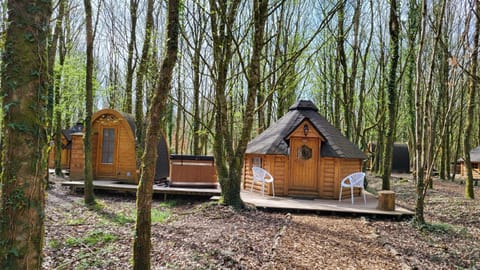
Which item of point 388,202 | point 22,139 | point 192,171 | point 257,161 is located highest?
point 22,139

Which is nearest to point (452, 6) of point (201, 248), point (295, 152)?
point (295, 152)

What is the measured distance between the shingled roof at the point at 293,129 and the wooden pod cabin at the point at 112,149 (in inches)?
204

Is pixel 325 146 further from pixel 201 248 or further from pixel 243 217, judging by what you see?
pixel 201 248

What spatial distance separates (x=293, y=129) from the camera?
11.1 meters

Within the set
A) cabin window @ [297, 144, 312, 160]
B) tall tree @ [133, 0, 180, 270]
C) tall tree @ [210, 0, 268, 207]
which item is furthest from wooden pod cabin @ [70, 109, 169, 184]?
tall tree @ [133, 0, 180, 270]

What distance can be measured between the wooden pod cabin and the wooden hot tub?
7.56 feet

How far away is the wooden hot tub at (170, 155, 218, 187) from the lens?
39.0 ft

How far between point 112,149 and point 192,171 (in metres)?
4.18

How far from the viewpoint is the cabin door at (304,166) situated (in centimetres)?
1115

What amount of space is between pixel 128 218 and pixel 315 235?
176 inches

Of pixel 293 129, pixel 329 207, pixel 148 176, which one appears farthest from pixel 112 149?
pixel 148 176

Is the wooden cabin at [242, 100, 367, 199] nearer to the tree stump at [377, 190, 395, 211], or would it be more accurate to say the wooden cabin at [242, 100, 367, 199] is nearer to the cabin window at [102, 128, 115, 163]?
the tree stump at [377, 190, 395, 211]

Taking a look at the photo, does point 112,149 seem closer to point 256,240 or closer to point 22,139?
point 256,240

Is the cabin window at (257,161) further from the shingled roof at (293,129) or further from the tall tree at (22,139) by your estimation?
the tall tree at (22,139)
